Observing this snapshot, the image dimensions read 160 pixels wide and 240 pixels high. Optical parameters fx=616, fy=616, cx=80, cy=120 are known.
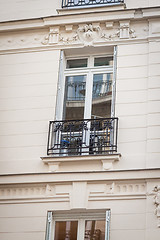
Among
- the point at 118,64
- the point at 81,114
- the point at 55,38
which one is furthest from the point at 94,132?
the point at 55,38

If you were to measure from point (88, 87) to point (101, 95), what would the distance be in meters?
0.33

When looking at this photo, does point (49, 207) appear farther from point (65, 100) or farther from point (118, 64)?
point (118, 64)

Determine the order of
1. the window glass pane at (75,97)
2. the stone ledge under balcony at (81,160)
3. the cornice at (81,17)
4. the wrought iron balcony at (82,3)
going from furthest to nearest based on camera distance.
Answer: the wrought iron balcony at (82,3), the cornice at (81,17), the window glass pane at (75,97), the stone ledge under balcony at (81,160)

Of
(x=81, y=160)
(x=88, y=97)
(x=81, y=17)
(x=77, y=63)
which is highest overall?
(x=81, y=17)

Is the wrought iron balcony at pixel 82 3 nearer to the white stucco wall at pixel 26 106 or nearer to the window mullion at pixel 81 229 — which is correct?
the white stucco wall at pixel 26 106

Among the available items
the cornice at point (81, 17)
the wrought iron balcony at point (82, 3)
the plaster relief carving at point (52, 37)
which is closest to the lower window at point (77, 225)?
the plaster relief carving at point (52, 37)

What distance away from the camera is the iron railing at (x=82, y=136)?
1098cm

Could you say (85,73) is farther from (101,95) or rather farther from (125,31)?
(125,31)

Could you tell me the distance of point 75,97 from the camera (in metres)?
11.8

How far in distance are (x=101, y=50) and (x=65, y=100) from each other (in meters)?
1.22

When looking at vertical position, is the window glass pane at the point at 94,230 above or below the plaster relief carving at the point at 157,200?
below

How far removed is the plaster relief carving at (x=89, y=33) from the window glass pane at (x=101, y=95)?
679 mm

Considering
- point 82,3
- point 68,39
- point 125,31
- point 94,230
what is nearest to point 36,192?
point 94,230

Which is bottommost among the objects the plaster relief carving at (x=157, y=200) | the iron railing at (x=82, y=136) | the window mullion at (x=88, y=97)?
the plaster relief carving at (x=157, y=200)
